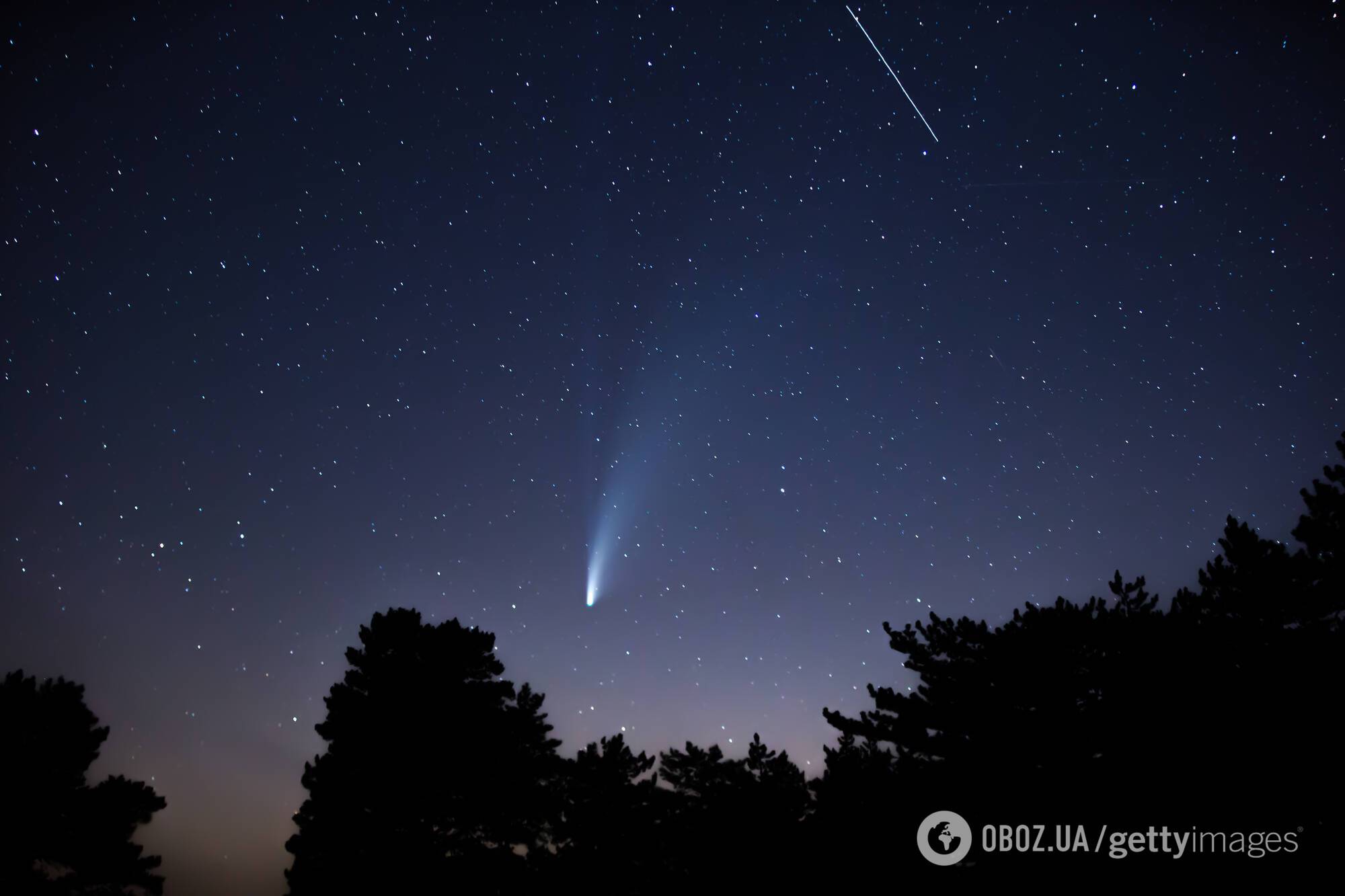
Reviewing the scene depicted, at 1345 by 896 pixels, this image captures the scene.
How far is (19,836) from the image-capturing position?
52.6 feet

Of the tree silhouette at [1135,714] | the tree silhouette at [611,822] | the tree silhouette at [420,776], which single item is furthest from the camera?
the tree silhouette at [611,822]

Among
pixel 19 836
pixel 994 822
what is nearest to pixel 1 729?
pixel 19 836

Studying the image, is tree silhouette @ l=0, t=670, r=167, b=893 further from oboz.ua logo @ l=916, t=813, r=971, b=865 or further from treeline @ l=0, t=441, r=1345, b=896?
oboz.ua logo @ l=916, t=813, r=971, b=865

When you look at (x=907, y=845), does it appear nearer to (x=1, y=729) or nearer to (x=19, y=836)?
(x=19, y=836)

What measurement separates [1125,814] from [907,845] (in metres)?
3.93

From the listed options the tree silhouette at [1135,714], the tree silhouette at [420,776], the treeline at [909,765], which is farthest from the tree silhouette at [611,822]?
the tree silhouette at [1135,714]

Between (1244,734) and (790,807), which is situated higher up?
(1244,734)

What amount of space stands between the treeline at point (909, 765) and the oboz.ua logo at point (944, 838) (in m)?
0.17

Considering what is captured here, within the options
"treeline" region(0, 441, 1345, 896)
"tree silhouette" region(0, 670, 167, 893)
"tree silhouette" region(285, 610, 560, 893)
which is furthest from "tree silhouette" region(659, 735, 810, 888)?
"tree silhouette" region(0, 670, 167, 893)

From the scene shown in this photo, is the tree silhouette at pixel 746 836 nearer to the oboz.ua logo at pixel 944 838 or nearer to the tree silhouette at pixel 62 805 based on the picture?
the oboz.ua logo at pixel 944 838

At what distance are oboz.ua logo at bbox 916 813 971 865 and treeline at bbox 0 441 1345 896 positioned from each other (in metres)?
0.17

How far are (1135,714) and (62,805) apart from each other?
25.8 meters

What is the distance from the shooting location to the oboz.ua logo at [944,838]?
39.7 ft

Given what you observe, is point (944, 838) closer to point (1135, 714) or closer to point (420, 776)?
point (1135, 714)
